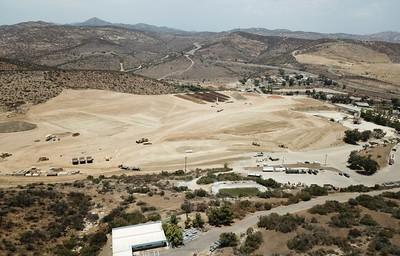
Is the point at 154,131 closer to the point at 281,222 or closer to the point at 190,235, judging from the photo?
the point at 190,235

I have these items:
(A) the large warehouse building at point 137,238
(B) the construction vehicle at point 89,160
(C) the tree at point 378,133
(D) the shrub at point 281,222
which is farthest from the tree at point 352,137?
(A) the large warehouse building at point 137,238

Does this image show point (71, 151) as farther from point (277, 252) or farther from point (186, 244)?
point (277, 252)

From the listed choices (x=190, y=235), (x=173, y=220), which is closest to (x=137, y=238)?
(x=173, y=220)

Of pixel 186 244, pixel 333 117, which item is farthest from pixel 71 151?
pixel 333 117

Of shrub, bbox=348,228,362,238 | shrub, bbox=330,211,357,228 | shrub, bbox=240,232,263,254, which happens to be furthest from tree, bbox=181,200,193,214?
shrub, bbox=348,228,362,238

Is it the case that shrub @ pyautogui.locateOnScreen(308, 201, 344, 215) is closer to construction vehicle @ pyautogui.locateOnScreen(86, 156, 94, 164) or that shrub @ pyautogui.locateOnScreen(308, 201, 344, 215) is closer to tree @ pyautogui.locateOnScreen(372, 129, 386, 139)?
construction vehicle @ pyautogui.locateOnScreen(86, 156, 94, 164)
